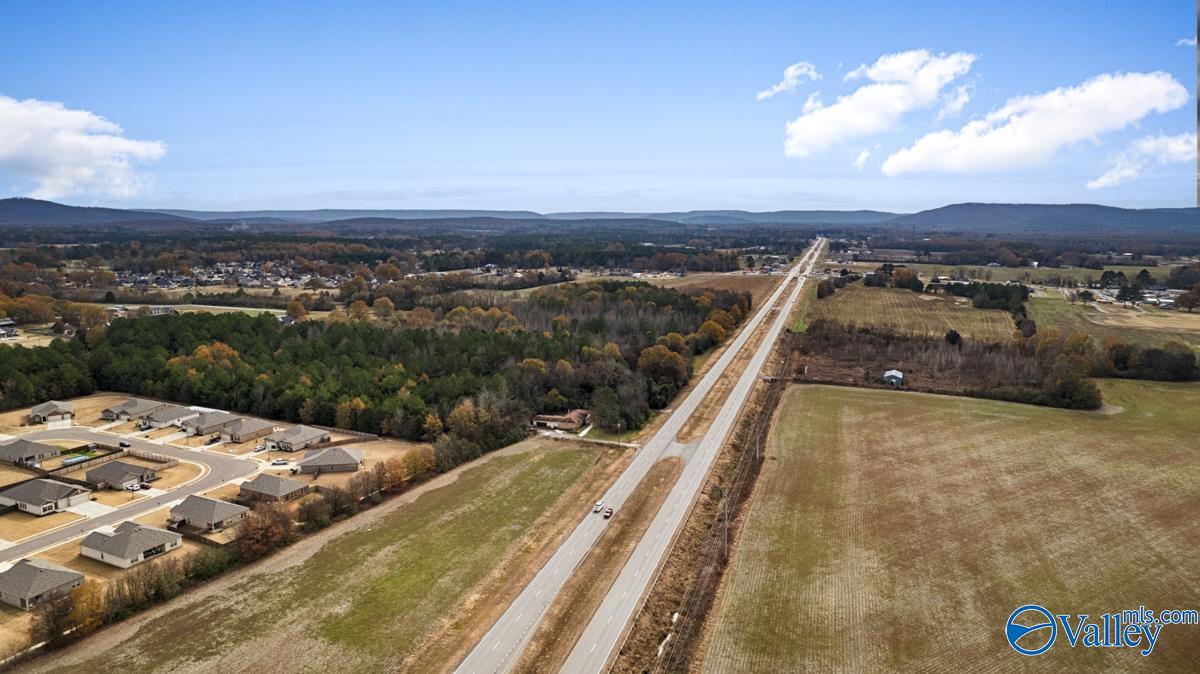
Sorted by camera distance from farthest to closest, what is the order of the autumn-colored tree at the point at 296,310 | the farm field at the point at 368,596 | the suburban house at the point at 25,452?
the autumn-colored tree at the point at 296,310 < the suburban house at the point at 25,452 < the farm field at the point at 368,596

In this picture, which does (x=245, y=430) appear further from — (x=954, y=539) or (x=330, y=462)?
(x=954, y=539)

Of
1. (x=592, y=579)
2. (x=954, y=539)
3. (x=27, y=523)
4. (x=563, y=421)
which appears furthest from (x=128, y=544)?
(x=954, y=539)

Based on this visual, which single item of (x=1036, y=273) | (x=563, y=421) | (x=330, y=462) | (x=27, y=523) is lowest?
(x=27, y=523)

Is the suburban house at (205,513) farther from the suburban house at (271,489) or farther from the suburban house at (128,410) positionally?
the suburban house at (128,410)

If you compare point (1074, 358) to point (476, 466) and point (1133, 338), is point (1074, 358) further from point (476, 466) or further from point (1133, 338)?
point (476, 466)

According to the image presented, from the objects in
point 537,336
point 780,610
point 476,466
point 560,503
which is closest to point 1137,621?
point 780,610

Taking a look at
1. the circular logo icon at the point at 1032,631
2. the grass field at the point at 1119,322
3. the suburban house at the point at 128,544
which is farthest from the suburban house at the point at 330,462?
the grass field at the point at 1119,322

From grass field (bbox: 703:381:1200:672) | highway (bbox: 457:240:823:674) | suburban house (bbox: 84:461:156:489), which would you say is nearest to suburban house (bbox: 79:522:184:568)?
suburban house (bbox: 84:461:156:489)
